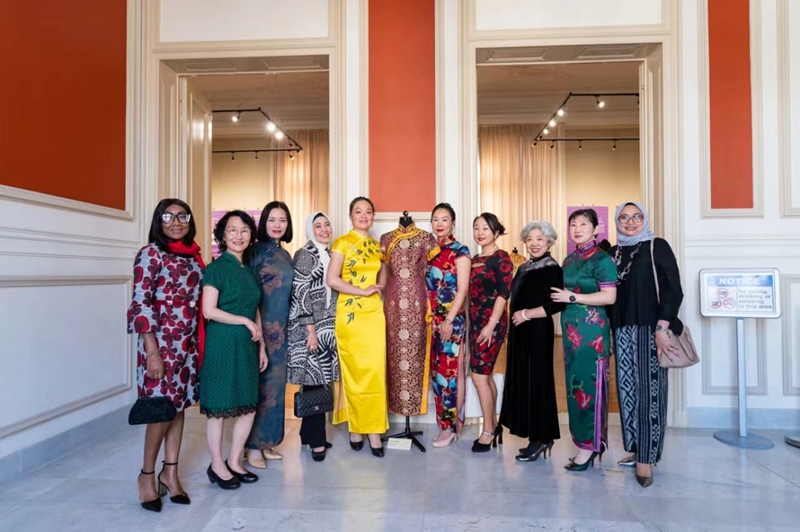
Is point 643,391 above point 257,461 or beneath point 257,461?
above

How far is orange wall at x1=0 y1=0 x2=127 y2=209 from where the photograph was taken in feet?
8.97

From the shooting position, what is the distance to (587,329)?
267 centimetres

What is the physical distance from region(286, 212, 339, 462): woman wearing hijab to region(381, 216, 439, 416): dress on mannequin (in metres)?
0.39

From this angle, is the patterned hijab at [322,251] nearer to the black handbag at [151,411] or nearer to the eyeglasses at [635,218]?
the black handbag at [151,411]

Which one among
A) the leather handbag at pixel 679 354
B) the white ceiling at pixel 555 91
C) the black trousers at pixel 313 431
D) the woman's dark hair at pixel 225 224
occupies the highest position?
the white ceiling at pixel 555 91

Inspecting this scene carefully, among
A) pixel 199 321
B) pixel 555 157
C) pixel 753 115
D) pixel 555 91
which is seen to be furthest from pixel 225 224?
pixel 555 157

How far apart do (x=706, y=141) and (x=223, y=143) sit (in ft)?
27.3

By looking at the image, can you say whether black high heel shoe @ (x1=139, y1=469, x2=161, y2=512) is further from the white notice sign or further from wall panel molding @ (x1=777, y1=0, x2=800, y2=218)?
wall panel molding @ (x1=777, y1=0, x2=800, y2=218)

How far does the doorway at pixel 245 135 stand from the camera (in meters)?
4.20

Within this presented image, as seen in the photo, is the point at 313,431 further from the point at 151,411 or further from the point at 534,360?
the point at 534,360

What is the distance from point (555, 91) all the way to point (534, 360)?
5.74m

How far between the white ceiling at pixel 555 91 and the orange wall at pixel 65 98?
4.34 m

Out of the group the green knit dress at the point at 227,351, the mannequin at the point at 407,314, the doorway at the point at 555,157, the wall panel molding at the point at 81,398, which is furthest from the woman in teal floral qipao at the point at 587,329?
the doorway at the point at 555,157

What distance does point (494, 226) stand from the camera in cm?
308
